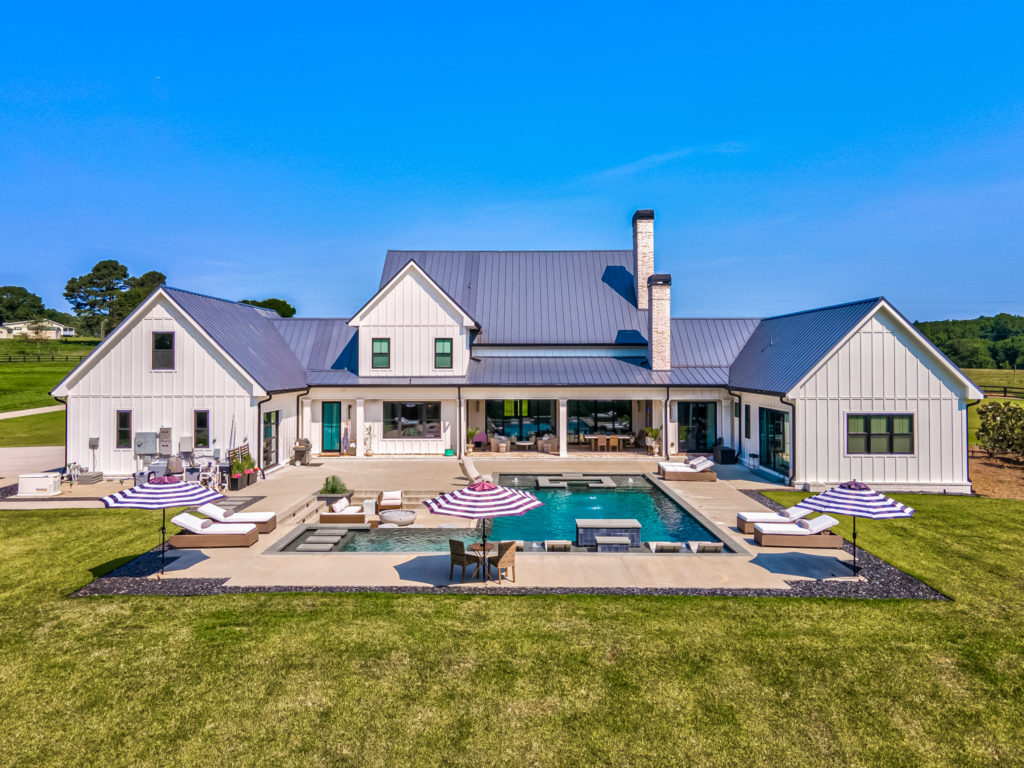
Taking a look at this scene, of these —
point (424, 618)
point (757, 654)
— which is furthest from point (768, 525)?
point (424, 618)

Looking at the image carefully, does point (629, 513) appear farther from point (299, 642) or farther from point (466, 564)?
point (299, 642)

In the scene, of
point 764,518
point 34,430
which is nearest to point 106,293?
point 34,430

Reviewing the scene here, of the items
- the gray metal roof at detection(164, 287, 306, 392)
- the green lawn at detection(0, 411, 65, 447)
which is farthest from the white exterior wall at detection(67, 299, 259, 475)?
the green lawn at detection(0, 411, 65, 447)

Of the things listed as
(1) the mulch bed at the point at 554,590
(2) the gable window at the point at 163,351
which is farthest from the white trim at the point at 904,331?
(2) the gable window at the point at 163,351

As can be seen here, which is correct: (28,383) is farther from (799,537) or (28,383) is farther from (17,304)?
(17,304)

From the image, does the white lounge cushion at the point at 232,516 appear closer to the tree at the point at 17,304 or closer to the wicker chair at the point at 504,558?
the wicker chair at the point at 504,558

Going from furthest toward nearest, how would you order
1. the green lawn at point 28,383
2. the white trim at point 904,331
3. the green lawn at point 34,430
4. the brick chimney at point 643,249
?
1. the green lawn at point 28,383
2. the green lawn at point 34,430
3. the brick chimney at point 643,249
4. the white trim at point 904,331
